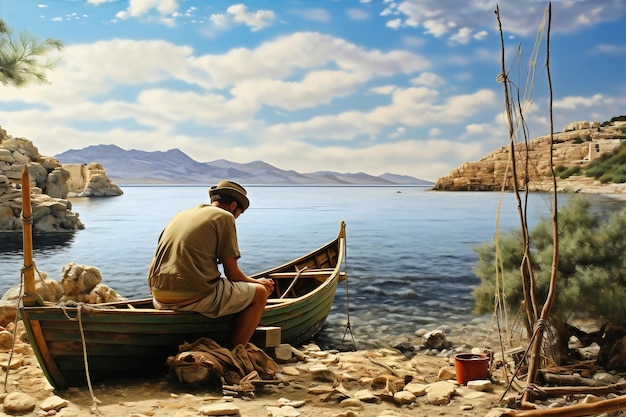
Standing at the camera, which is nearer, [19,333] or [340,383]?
[340,383]

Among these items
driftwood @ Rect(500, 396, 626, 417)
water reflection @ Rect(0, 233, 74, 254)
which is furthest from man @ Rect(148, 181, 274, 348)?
water reflection @ Rect(0, 233, 74, 254)

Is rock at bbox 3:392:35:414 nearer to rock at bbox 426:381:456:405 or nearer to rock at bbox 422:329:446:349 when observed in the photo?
rock at bbox 426:381:456:405

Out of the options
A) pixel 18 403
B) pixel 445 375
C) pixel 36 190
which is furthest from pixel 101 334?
pixel 36 190

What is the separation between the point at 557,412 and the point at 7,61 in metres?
12.6

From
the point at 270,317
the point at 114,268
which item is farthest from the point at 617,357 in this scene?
the point at 114,268

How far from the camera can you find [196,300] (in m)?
5.12

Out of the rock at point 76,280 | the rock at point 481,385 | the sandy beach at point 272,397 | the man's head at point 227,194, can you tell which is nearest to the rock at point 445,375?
the sandy beach at point 272,397

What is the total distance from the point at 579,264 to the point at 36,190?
1405 inches

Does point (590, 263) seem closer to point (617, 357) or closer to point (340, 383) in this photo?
point (617, 357)

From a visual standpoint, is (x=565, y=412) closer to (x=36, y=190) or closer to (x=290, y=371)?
(x=290, y=371)

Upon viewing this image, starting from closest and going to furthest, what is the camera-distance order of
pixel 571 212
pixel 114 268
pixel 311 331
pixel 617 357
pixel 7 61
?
pixel 617 357 → pixel 571 212 → pixel 311 331 → pixel 7 61 → pixel 114 268

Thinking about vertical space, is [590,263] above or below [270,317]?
above

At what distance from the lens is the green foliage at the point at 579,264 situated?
19.6 ft

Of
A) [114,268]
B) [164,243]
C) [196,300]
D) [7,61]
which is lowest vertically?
[114,268]
